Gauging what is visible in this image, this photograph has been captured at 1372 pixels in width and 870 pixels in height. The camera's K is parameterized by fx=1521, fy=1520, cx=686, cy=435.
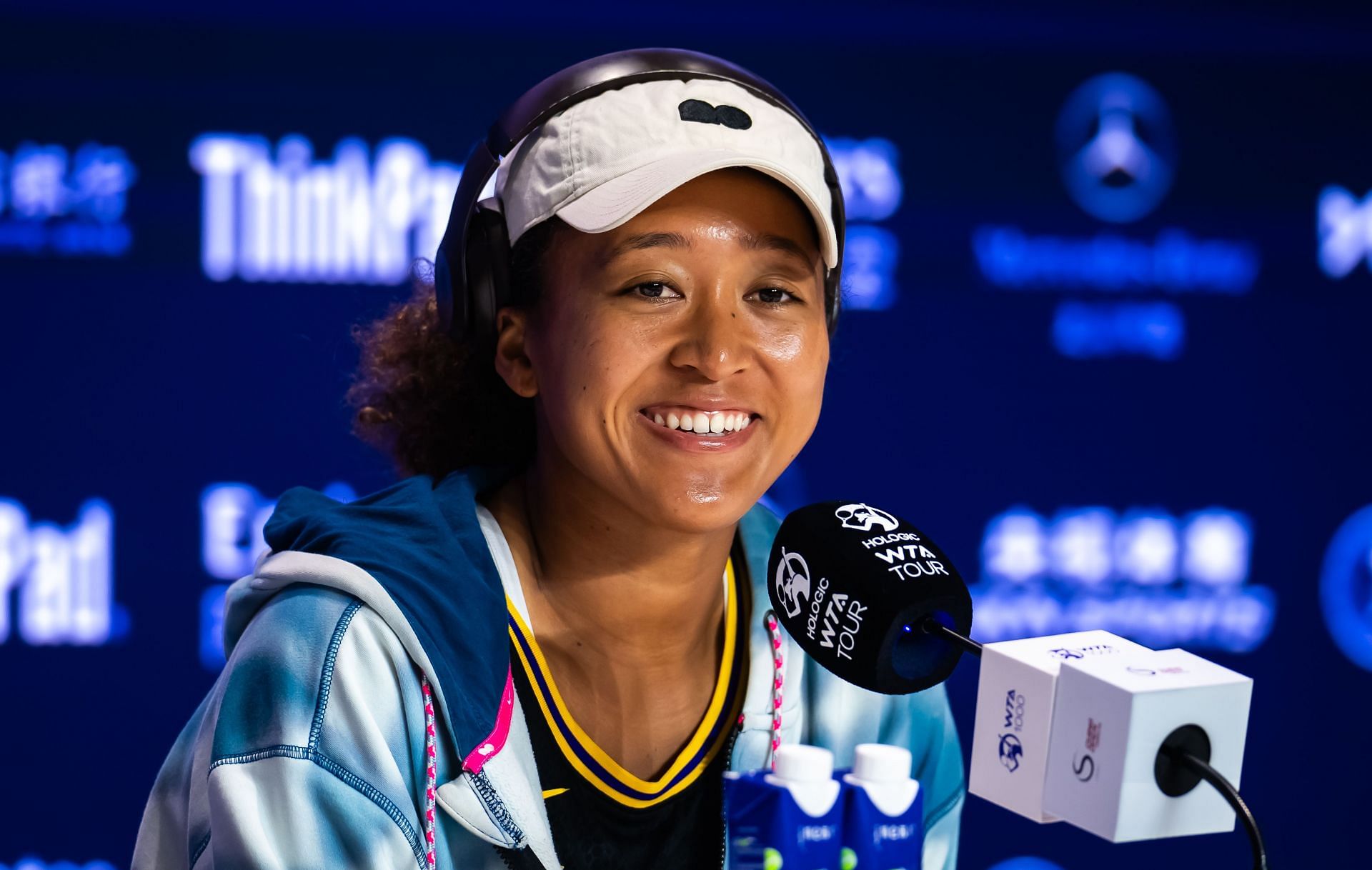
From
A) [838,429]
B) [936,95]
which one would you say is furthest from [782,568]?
[936,95]

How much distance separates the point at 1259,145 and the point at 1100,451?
1.98ft

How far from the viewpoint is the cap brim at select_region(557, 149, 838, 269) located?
1271mm

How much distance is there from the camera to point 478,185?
1386 mm

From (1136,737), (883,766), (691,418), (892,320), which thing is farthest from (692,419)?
(892,320)

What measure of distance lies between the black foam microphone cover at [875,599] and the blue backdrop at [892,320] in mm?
1361

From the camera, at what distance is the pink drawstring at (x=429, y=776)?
3.95 ft

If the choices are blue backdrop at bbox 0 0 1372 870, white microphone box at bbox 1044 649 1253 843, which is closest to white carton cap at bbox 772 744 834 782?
white microphone box at bbox 1044 649 1253 843

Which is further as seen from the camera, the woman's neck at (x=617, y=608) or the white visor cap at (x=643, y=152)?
the woman's neck at (x=617, y=608)

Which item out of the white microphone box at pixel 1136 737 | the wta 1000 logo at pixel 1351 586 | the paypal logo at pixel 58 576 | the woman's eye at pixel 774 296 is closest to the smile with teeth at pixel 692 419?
the woman's eye at pixel 774 296

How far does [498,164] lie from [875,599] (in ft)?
1.92

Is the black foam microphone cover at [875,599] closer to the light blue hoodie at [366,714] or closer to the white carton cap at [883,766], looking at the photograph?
the white carton cap at [883,766]

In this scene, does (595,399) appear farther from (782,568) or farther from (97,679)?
(97,679)

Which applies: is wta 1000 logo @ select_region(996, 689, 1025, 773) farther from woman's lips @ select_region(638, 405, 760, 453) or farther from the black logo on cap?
the black logo on cap

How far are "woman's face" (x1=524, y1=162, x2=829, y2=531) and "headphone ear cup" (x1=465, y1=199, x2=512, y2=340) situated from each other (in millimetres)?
69
